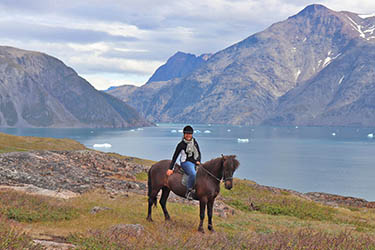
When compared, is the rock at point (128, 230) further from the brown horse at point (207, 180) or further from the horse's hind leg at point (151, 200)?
the horse's hind leg at point (151, 200)

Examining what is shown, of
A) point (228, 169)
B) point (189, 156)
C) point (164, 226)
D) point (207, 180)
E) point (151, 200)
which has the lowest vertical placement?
point (164, 226)

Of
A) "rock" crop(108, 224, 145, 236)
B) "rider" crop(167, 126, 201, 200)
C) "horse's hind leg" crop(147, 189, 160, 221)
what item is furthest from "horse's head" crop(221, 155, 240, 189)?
"rock" crop(108, 224, 145, 236)

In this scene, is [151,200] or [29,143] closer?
[151,200]

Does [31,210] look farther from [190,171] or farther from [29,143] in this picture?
[29,143]

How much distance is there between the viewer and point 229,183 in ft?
48.9

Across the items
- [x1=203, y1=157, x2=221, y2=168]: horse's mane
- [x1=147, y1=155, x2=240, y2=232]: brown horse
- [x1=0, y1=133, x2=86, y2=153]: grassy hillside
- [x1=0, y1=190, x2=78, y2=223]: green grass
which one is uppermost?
[x1=203, y1=157, x2=221, y2=168]: horse's mane

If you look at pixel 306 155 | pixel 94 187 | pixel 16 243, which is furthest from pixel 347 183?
pixel 16 243

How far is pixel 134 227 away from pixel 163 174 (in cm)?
396

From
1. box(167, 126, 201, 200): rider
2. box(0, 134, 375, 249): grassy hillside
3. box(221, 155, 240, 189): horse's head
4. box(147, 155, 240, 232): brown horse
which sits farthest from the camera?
box(167, 126, 201, 200): rider

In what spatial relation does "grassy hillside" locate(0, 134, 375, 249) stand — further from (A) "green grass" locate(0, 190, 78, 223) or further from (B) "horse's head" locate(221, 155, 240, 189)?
(B) "horse's head" locate(221, 155, 240, 189)

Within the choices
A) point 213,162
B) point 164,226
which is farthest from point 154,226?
point 213,162

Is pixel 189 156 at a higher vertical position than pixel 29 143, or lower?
higher

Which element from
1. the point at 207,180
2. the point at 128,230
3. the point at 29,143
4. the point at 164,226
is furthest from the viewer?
the point at 29,143

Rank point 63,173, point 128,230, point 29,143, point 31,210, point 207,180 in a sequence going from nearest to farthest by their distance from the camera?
point 128,230, point 207,180, point 31,210, point 63,173, point 29,143
